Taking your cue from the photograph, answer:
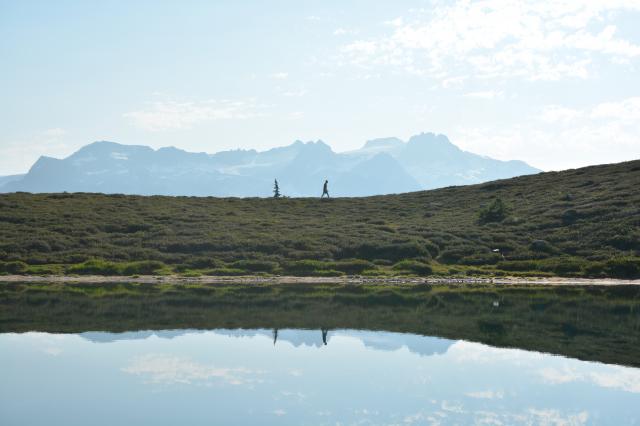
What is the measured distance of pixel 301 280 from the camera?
52500 mm

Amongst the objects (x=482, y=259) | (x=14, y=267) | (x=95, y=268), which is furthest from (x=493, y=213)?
(x=14, y=267)

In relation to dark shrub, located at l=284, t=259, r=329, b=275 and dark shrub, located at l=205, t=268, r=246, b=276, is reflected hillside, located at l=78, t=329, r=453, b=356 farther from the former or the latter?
dark shrub, located at l=284, t=259, r=329, b=275

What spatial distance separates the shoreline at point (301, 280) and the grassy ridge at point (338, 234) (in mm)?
2422

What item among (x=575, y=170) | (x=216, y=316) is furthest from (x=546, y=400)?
(x=575, y=170)

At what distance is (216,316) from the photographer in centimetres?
3250

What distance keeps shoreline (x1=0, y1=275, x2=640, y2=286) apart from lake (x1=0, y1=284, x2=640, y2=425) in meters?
10.4

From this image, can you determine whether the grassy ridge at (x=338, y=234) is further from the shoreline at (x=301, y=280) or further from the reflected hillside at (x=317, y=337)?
the reflected hillside at (x=317, y=337)

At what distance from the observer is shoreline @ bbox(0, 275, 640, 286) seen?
165 ft

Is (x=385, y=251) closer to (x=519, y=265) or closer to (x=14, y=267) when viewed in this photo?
(x=519, y=265)

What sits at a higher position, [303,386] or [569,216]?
[569,216]

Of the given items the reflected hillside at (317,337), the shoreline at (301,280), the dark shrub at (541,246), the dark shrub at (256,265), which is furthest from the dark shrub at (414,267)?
the reflected hillside at (317,337)

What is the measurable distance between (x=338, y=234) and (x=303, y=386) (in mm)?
51686

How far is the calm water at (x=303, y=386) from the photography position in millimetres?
15250

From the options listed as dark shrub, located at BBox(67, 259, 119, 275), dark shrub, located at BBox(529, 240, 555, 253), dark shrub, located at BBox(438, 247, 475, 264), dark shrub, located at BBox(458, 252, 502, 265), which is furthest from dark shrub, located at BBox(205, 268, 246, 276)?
dark shrub, located at BBox(529, 240, 555, 253)
